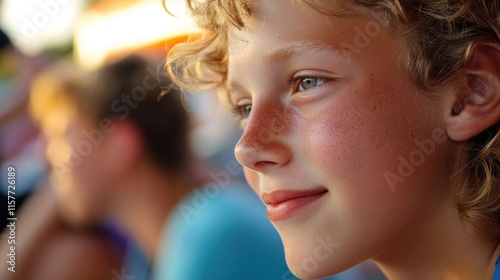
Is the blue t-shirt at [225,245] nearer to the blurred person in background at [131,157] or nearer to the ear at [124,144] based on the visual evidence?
the blurred person in background at [131,157]

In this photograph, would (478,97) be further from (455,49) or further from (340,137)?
(340,137)

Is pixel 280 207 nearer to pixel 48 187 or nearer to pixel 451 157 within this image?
pixel 451 157

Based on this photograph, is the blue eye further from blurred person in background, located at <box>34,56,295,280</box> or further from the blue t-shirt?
blurred person in background, located at <box>34,56,295,280</box>

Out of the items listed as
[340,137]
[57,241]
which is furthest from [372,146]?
[57,241]

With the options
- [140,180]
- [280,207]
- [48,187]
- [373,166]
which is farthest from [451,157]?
[48,187]

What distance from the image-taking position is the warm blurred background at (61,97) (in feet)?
7.12

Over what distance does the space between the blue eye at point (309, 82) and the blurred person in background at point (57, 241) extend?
4.33 ft

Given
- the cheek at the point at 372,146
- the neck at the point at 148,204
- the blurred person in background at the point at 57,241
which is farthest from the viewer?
the blurred person in background at the point at 57,241

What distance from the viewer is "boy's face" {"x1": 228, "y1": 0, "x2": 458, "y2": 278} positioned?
34.9 inches

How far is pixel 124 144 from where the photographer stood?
6.73ft

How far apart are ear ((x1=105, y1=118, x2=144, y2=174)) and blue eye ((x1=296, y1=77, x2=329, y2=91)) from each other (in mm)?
1215

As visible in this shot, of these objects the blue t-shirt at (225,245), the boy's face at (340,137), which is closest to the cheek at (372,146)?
the boy's face at (340,137)

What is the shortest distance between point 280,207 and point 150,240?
45.9 inches

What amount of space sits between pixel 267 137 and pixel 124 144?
1.20 metres
